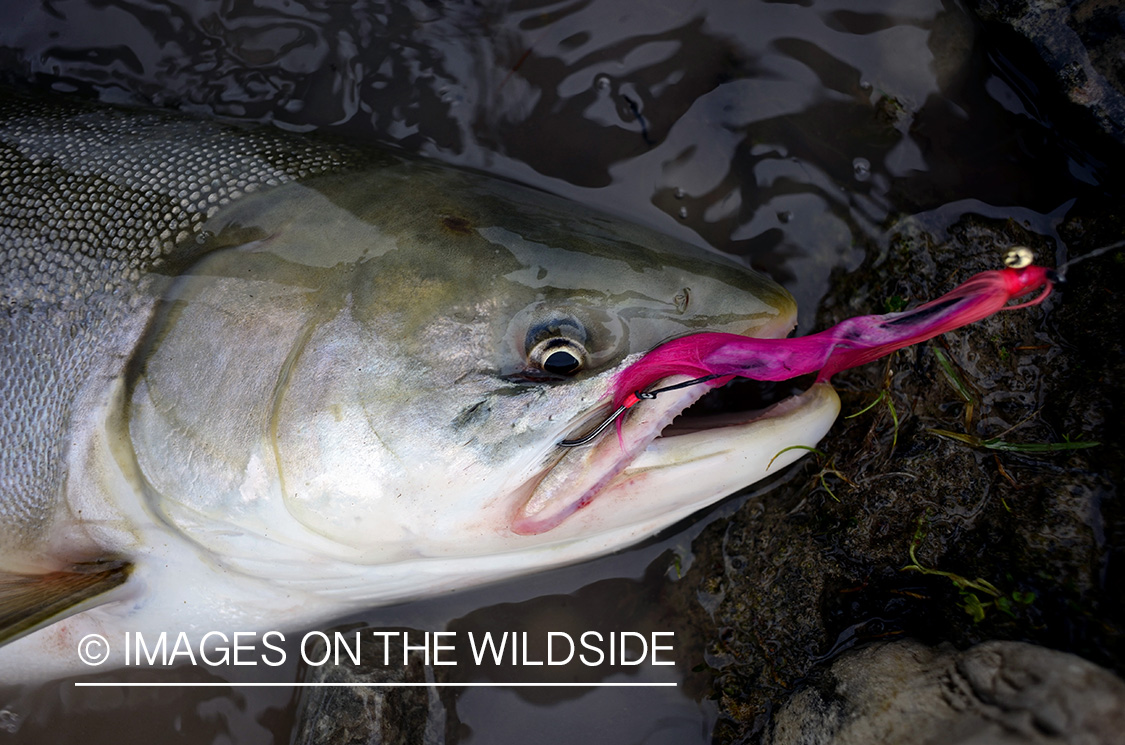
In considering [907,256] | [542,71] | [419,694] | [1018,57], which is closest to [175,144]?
[542,71]

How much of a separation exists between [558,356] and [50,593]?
6.43 feet

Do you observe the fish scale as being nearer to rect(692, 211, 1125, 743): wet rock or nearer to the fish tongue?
the fish tongue

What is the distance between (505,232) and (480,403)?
0.59 meters

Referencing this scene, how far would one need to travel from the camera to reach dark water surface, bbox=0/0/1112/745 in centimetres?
309

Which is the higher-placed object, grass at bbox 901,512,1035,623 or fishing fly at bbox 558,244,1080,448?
fishing fly at bbox 558,244,1080,448

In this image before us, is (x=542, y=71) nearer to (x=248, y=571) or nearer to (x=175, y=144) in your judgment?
(x=175, y=144)

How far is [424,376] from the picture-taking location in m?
2.15

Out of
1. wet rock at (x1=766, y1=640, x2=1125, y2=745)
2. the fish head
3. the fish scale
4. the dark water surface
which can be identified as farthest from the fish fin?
wet rock at (x1=766, y1=640, x2=1125, y2=745)

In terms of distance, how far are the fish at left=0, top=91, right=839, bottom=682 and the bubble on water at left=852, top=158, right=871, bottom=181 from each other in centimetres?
107

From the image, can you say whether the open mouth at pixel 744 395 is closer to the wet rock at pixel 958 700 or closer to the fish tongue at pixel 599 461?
the fish tongue at pixel 599 461
